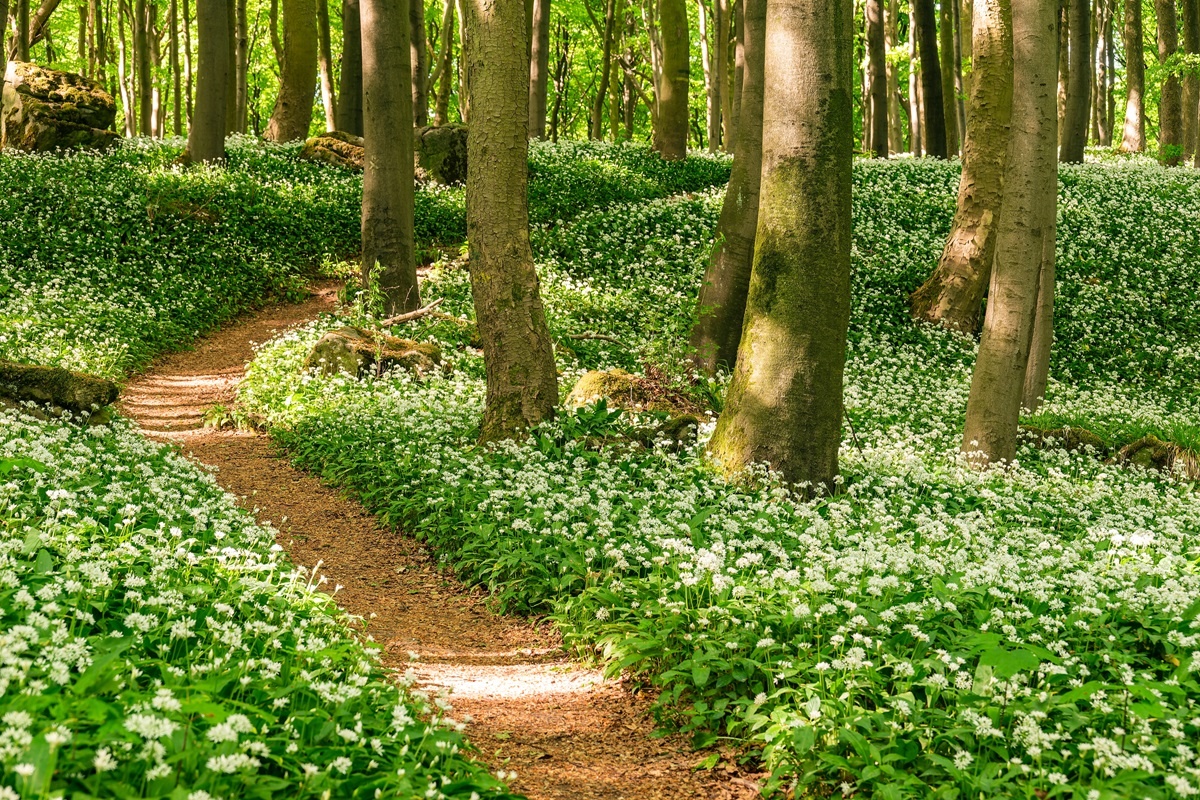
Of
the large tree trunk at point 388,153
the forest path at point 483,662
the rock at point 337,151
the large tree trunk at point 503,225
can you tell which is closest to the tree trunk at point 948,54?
the rock at point 337,151

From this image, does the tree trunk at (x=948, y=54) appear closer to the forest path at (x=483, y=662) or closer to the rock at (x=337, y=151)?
the rock at (x=337, y=151)

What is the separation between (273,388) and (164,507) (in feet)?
18.1

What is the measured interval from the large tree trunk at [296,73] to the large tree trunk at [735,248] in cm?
1464

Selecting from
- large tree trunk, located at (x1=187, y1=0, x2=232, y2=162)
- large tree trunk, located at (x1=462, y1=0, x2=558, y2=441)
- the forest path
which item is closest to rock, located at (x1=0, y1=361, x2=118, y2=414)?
the forest path

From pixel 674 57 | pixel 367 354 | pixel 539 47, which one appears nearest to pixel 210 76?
pixel 539 47

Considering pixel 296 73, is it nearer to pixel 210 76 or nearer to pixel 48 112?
pixel 210 76

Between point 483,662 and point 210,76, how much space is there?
16467 mm

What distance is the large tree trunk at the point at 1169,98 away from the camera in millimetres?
27438

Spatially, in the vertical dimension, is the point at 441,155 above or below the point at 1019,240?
above

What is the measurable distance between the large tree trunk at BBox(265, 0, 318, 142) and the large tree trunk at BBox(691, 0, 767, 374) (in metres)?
14.6

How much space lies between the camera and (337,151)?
21969mm

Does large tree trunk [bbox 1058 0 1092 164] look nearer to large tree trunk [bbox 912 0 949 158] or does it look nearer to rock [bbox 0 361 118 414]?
large tree trunk [bbox 912 0 949 158]

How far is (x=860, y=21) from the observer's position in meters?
40.5

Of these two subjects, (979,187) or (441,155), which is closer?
(979,187)
